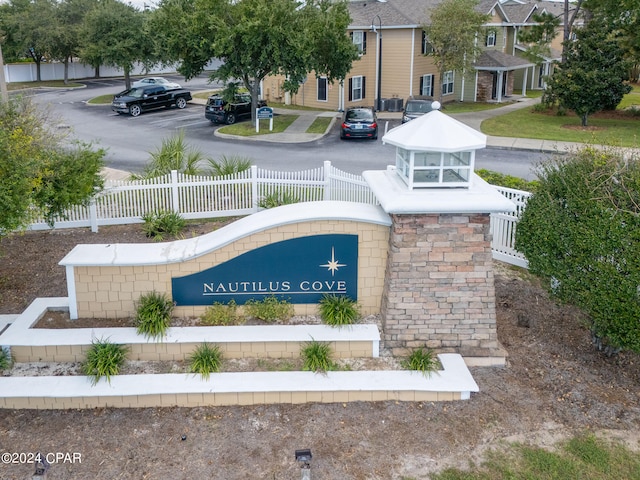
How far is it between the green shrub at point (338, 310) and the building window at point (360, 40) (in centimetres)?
2881

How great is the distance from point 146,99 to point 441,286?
98.2ft

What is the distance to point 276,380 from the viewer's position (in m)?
8.46

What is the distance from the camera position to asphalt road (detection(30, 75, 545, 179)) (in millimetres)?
23391

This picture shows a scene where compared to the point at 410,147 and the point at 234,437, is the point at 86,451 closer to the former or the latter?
the point at 234,437

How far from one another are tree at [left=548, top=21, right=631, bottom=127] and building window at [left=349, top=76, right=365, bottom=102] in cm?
1116

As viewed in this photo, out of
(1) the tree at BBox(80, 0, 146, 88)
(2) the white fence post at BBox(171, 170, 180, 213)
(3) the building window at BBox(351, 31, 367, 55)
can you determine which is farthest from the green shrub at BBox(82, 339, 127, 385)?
(1) the tree at BBox(80, 0, 146, 88)

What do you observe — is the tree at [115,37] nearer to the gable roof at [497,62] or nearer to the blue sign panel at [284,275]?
the gable roof at [497,62]

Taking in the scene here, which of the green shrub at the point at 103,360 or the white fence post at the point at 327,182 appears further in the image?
the white fence post at the point at 327,182

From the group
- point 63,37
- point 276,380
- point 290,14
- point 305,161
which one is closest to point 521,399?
point 276,380

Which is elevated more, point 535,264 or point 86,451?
point 535,264

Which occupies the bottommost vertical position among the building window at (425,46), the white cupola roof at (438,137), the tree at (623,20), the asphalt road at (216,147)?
the asphalt road at (216,147)

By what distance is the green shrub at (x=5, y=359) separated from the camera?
8836 mm

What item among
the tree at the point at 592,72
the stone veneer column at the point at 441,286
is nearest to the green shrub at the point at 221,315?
the stone veneer column at the point at 441,286

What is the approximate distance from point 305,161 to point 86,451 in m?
17.4
